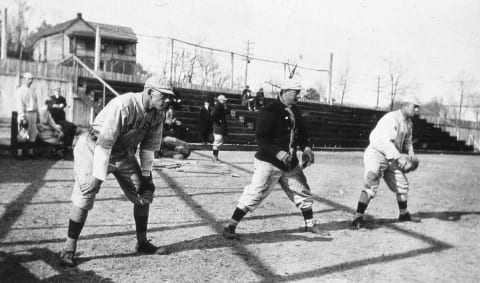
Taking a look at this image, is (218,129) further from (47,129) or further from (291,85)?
(291,85)

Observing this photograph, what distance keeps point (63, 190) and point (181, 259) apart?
12.9 feet

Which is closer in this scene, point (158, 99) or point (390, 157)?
point (158, 99)

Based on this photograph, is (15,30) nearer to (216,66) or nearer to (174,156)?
(216,66)

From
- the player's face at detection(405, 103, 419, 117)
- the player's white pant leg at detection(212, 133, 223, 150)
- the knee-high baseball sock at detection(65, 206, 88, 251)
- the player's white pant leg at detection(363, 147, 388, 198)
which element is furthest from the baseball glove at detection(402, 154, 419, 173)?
the player's white pant leg at detection(212, 133, 223, 150)

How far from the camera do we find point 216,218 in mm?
6520

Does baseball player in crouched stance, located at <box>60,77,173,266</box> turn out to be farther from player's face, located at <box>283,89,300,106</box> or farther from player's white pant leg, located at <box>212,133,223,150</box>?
player's white pant leg, located at <box>212,133,223,150</box>

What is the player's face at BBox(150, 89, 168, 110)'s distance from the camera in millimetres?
4379

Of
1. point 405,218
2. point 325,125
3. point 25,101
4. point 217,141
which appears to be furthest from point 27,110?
point 325,125

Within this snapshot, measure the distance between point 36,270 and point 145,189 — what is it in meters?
1.26

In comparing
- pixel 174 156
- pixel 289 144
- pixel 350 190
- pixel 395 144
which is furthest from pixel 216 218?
pixel 174 156

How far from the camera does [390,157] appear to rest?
6473 mm

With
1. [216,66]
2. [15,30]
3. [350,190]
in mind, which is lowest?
[350,190]

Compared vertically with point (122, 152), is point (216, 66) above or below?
above

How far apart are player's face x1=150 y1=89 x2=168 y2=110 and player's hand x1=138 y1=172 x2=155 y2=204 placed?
2.60ft
